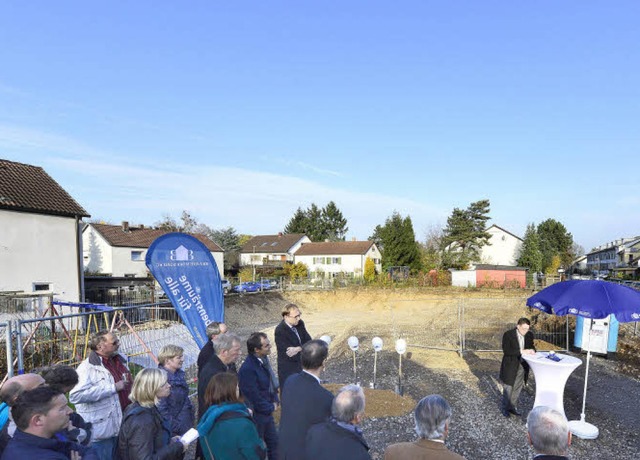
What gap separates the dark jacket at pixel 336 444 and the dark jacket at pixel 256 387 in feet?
5.02

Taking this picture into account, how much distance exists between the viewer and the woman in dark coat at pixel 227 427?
103 inches

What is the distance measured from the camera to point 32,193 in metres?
17.5

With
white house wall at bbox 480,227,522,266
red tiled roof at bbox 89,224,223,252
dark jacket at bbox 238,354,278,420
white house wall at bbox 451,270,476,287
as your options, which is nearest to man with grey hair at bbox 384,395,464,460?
dark jacket at bbox 238,354,278,420

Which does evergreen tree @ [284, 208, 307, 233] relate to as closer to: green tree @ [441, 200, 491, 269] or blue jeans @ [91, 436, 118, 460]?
green tree @ [441, 200, 491, 269]

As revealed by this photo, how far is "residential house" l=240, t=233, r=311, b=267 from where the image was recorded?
177 feet

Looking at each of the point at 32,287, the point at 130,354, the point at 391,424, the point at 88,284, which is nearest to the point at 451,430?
the point at 391,424

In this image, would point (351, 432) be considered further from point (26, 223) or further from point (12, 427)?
point (26, 223)

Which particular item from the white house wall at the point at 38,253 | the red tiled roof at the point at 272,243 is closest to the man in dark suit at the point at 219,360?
the white house wall at the point at 38,253

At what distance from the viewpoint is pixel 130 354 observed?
8.36 meters

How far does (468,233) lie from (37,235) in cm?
3936

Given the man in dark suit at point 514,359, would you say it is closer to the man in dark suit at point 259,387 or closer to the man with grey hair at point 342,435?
the man in dark suit at point 259,387

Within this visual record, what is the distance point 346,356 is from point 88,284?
1815 cm

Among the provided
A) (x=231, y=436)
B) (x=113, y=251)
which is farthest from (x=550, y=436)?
(x=113, y=251)

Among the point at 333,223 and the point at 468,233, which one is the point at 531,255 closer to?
the point at 468,233
